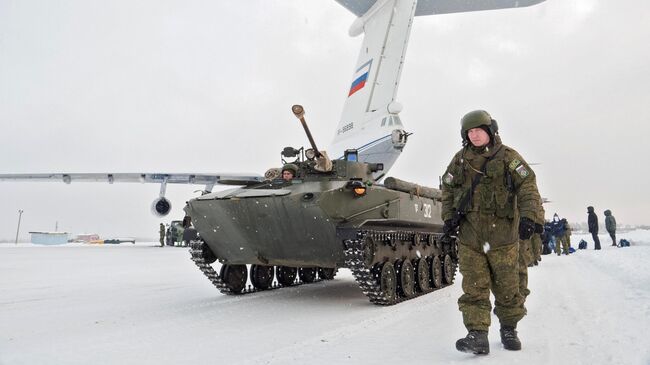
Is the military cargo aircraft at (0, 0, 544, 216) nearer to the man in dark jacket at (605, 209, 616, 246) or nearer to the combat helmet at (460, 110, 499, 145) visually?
the man in dark jacket at (605, 209, 616, 246)

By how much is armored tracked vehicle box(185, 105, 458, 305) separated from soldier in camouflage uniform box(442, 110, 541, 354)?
2.44 metres

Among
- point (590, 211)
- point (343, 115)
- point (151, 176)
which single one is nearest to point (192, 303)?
point (590, 211)

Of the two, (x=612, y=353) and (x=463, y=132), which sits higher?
(x=463, y=132)

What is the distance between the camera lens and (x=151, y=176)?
27.5m

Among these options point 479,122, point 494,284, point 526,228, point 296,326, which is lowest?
point 296,326

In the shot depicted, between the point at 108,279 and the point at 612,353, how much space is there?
9257 millimetres

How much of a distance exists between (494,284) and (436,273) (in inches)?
193

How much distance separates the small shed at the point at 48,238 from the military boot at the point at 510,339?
37432mm

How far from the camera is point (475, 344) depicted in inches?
128

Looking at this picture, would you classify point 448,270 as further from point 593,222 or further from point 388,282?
point 593,222

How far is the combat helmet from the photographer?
11.7 feet

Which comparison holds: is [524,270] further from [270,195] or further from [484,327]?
[270,195]

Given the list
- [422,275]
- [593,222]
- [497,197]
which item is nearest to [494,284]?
[497,197]

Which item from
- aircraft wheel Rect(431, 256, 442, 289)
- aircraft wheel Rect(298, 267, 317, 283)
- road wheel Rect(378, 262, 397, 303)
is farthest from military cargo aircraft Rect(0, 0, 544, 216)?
road wheel Rect(378, 262, 397, 303)
